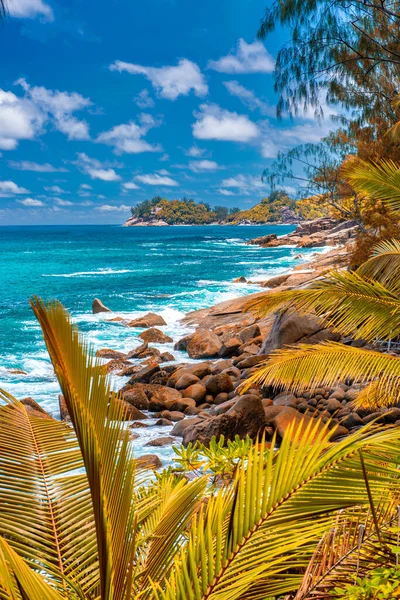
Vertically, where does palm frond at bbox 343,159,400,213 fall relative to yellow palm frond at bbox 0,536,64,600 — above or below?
above

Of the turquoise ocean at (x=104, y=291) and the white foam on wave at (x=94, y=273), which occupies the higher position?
the white foam on wave at (x=94, y=273)

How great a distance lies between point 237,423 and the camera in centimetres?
810

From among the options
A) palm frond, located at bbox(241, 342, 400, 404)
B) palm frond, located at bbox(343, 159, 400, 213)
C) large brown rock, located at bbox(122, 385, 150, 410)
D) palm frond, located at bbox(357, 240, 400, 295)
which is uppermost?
palm frond, located at bbox(343, 159, 400, 213)

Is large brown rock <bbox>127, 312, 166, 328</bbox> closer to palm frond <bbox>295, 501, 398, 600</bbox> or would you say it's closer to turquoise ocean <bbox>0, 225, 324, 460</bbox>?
turquoise ocean <bbox>0, 225, 324, 460</bbox>

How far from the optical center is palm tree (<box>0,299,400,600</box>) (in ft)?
5.55

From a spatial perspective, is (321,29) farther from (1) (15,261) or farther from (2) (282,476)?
(1) (15,261)

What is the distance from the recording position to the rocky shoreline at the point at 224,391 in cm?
818

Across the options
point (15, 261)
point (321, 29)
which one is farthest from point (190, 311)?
point (15, 261)

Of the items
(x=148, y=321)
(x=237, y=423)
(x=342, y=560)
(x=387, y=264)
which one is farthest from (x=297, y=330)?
(x=148, y=321)

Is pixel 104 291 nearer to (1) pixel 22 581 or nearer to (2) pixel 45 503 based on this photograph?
(2) pixel 45 503

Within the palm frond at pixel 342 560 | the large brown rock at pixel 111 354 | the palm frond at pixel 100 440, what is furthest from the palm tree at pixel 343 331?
the large brown rock at pixel 111 354

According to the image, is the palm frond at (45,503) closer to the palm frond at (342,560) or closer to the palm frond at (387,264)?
the palm frond at (342,560)

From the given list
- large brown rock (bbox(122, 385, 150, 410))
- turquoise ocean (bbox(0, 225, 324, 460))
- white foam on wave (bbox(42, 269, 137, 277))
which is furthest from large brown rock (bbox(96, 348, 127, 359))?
white foam on wave (bbox(42, 269, 137, 277))

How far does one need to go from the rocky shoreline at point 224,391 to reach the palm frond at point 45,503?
0.89 meters
